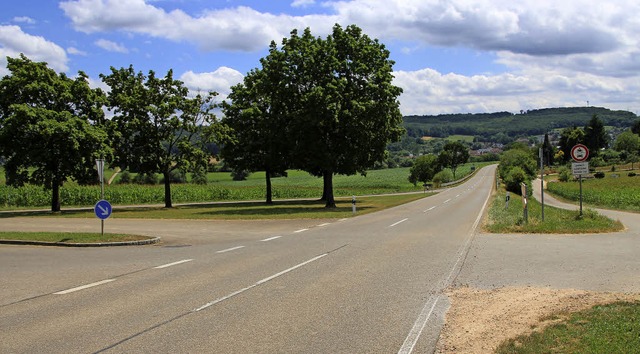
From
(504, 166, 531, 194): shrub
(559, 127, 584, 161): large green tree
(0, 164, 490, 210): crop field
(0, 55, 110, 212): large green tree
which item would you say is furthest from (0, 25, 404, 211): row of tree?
(559, 127, 584, 161): large green tree

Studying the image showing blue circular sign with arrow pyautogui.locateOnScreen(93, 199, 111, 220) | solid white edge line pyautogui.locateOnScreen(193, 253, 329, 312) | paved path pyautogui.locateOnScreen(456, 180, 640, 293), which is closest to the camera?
solid white edge line pyautogui.locateOnScreen(193, 253, 329, 312)

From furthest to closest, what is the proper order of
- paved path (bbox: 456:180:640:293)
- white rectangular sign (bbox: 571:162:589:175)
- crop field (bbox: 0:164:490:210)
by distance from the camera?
crop field (bbox: 0:164:490:210), white rectangular sign (bbox: 571:162:589:175), paved path (bbox: 456:180:640:293)

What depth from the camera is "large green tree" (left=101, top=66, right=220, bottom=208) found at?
144 feet

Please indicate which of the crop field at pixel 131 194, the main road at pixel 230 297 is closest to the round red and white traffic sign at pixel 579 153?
the main road at pixel 230 297

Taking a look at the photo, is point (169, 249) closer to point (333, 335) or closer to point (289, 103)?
point (333, 335)

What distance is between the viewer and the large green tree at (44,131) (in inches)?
1441

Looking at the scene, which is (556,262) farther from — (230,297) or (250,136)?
(250,136)

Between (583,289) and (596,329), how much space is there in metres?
3.42

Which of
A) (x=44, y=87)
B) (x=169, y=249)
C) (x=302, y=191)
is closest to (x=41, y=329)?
(x=169, y=249)

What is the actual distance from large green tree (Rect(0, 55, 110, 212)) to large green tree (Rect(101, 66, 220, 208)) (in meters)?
3.73

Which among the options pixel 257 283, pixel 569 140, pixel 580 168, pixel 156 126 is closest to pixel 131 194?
pixel 156 126

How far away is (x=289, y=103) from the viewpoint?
130 feet

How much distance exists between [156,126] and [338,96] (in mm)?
16802

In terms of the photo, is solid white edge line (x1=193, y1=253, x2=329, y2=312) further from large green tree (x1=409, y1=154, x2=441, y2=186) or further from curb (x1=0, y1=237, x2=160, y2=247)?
large green tree (x1=409, y1=154, x2=441, y2=186)
